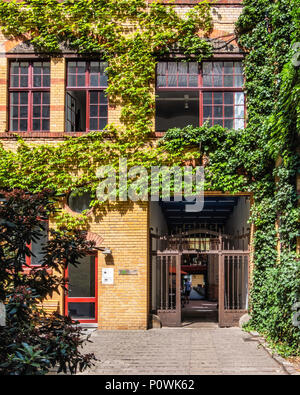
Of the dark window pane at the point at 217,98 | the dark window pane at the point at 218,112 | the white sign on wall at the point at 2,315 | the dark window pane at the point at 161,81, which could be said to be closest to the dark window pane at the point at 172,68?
the dark window pane at the point at 161,81

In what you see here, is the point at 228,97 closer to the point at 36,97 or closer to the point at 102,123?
the point at 102,123

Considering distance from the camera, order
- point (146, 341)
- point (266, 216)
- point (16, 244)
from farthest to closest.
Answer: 1. point (266, 216)
2. point (146, 341)
3. point (16, 244)

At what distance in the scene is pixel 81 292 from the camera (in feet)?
48.3

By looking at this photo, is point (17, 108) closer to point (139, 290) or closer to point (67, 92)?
point (67, 92)

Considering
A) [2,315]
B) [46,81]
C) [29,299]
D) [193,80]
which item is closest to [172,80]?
[193,80]

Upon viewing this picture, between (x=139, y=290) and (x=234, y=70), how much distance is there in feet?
22.2

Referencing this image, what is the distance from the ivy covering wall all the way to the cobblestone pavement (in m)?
1.57

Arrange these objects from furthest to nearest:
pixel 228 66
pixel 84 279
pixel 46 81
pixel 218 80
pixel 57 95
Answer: pixel 84 279 < pixel 46 81 < pixel 218 80 < pixel 228 66 < pixel 57 95

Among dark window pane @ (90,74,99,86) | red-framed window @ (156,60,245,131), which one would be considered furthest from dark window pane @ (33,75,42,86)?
red-framed window @ (156,60,245,131)

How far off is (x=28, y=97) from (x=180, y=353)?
8424 millimetres

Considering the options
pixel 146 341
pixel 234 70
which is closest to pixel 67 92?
pixel 234 70

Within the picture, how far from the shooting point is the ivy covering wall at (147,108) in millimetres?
13164

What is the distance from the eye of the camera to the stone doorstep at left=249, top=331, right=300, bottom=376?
350 inches

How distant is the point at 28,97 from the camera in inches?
566
